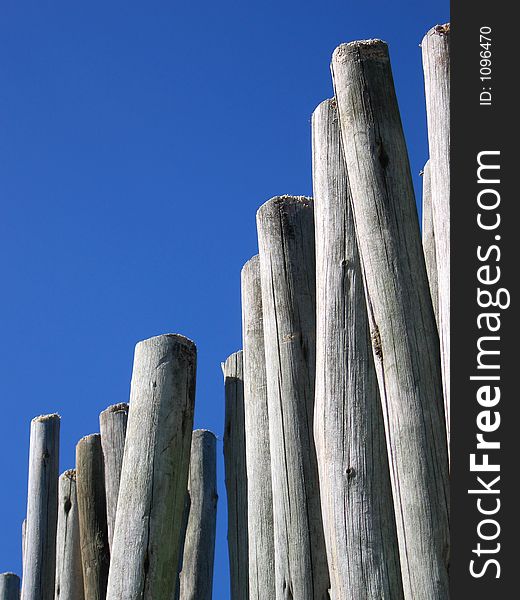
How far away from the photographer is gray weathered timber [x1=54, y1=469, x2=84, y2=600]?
5660mm

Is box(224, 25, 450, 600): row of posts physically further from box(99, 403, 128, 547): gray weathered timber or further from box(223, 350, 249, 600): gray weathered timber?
box(99, 403, 128, 547): gray weathered timber

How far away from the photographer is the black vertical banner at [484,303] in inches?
119

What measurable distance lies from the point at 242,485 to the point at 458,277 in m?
2.08

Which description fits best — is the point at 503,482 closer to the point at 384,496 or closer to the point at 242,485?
the point at 384,496

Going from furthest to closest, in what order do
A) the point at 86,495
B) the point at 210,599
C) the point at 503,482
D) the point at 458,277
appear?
the point at 210,599 → the point at 86,495 → the point at 458,277 → the point at 503,482

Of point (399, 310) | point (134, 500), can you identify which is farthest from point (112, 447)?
point (399, 310)

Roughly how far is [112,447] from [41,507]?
4.05 feet


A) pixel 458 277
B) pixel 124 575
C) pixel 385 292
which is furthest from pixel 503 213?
pixel 124 575

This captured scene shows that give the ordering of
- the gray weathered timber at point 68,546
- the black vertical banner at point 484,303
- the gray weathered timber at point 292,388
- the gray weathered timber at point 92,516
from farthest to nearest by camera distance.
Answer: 1. the gray weathered timber at point 68,546
2. the gray weathered timber at point 92,516
3. the gray weathered timber at point 292,388
4. the black vertical banner at point 484,303

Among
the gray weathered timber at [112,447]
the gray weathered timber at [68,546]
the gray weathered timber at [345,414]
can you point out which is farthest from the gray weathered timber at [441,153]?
the gray weathered timber at [68,546]

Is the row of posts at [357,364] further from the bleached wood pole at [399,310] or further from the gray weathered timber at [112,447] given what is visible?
the gray weathered timber at [112,447]

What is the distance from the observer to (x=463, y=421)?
315 centimetres

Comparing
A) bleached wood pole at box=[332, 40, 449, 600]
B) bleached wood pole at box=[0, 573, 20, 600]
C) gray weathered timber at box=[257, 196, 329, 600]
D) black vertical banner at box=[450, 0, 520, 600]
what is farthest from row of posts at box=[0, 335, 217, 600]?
black vertical banner at box=[450, 0, 520, 600]

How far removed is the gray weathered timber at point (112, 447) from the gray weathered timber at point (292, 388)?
3.73 ft
